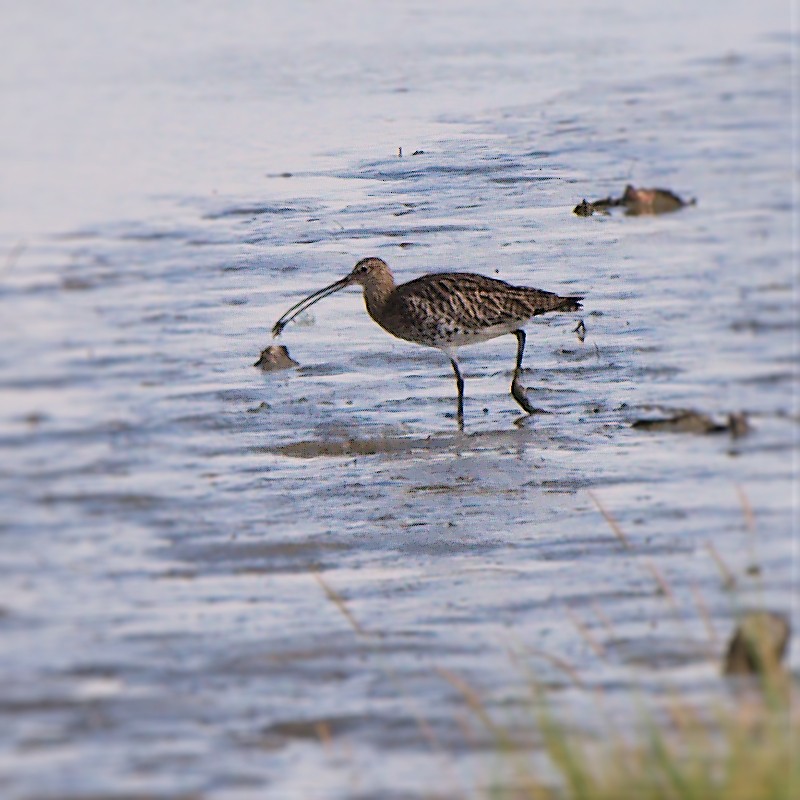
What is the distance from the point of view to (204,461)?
25.5ft

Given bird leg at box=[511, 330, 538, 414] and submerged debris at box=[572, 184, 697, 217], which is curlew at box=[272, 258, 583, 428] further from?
submerged debris at box=[572, 184, 697, 217]

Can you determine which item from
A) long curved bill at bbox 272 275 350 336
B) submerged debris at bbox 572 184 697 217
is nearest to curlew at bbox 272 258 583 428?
long curved bill at bbox 272 275 350 336

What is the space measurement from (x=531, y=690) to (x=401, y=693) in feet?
1.43

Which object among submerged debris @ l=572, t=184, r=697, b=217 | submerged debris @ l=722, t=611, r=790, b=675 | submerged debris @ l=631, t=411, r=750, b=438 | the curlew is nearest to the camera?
submerged debris @ l=722, t=611, r=790, b=675

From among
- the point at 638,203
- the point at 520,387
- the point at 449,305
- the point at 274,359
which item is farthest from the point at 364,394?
the point at 638,203

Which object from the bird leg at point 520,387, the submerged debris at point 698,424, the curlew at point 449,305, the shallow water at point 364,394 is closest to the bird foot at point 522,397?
the bird leg at point 520,387

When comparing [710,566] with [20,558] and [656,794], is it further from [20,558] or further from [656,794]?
[20,558]

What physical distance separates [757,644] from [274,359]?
22.5 ft

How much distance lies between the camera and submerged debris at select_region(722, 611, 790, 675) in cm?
463

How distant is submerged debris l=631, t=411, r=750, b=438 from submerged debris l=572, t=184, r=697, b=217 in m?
0.83

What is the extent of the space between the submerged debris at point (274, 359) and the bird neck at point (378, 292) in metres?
1.08

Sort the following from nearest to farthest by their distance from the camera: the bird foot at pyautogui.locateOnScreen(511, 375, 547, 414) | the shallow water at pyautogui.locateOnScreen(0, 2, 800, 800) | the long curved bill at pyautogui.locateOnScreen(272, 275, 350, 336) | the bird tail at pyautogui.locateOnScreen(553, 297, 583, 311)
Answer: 1. the shallow water at pyautogui.locateOnScreen(0, 2, 800, 800)
2. the bird foot at pyautogui.locateOnScreen(511, 375, 547, 414)
3. the long curved bill at pyautogui.locateOnScreen(272, 275, 350, 336)
4. the bird tail at pyautogui.locateOnScreen(553, 297, 583, 311)

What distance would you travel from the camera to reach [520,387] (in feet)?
36.7

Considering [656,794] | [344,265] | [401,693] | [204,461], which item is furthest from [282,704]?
[344,265]
